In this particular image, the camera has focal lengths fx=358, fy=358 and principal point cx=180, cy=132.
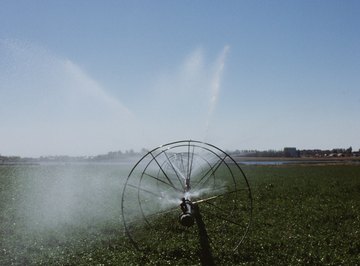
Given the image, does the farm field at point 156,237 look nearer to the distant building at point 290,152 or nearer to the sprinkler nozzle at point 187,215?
the sprinkler nozzle at point 187,215

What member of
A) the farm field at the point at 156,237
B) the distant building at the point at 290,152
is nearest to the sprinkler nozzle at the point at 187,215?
the farm field at the point at 156,237

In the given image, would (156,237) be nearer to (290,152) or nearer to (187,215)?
(187,215)

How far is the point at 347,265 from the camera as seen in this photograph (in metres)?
9.88

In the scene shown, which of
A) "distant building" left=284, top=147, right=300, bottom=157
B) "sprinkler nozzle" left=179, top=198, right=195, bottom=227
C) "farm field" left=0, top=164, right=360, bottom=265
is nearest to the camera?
"sprinkler nozzle" left=179, top=198, right=195, bottom=227

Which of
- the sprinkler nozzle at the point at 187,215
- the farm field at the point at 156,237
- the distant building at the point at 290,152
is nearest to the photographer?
the sprinkler nozzle at the point at 187,215

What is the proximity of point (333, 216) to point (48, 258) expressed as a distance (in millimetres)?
11925

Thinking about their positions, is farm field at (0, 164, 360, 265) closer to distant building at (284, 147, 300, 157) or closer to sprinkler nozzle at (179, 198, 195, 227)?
sprinkler nozzle at (179, 198, 195, 227)

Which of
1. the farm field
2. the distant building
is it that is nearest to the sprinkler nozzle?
the farm field

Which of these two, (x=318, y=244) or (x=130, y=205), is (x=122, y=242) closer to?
(x=318, y=244)

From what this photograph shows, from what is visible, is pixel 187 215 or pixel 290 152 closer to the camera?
pixel 187 215

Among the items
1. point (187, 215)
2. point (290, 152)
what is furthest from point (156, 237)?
point (290, 152)

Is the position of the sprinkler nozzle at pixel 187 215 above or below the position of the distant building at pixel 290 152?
below

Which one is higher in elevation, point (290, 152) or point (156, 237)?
point (290, 152)

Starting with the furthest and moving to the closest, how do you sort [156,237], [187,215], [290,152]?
[290,152] < [156,237] < [187,215]
